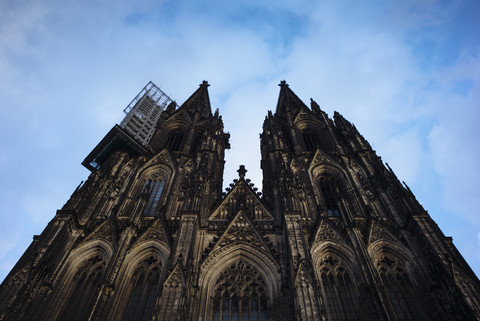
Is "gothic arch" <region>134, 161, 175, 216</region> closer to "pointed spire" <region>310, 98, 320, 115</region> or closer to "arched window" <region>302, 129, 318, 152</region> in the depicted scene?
"arched window" <region>302, 129, 318, 152</region>

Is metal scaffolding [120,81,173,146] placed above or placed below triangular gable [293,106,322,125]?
above

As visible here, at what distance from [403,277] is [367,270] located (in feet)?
5.75

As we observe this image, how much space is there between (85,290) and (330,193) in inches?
544

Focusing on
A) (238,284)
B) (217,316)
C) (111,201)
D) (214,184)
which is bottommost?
(217,316)

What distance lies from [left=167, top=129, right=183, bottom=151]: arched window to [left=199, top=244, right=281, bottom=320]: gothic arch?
13433mm

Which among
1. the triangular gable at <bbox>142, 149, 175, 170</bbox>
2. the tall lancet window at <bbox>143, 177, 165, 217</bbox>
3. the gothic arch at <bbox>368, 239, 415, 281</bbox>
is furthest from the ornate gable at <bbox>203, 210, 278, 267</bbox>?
the triangular gable at <bbox>142, 149, 175, 170</bbox>

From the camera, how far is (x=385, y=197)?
1970 cm

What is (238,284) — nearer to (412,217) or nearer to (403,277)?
(403,277)

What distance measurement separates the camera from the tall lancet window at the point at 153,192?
20.2 meters

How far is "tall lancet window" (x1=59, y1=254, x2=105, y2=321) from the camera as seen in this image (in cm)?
1401

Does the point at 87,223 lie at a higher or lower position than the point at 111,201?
lower

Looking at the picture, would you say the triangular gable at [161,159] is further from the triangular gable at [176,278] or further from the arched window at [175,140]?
the triangular gable at [176,278]

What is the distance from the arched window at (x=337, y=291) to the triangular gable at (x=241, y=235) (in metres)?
2.70

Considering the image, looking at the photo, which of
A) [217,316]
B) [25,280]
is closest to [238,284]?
[217,316]
